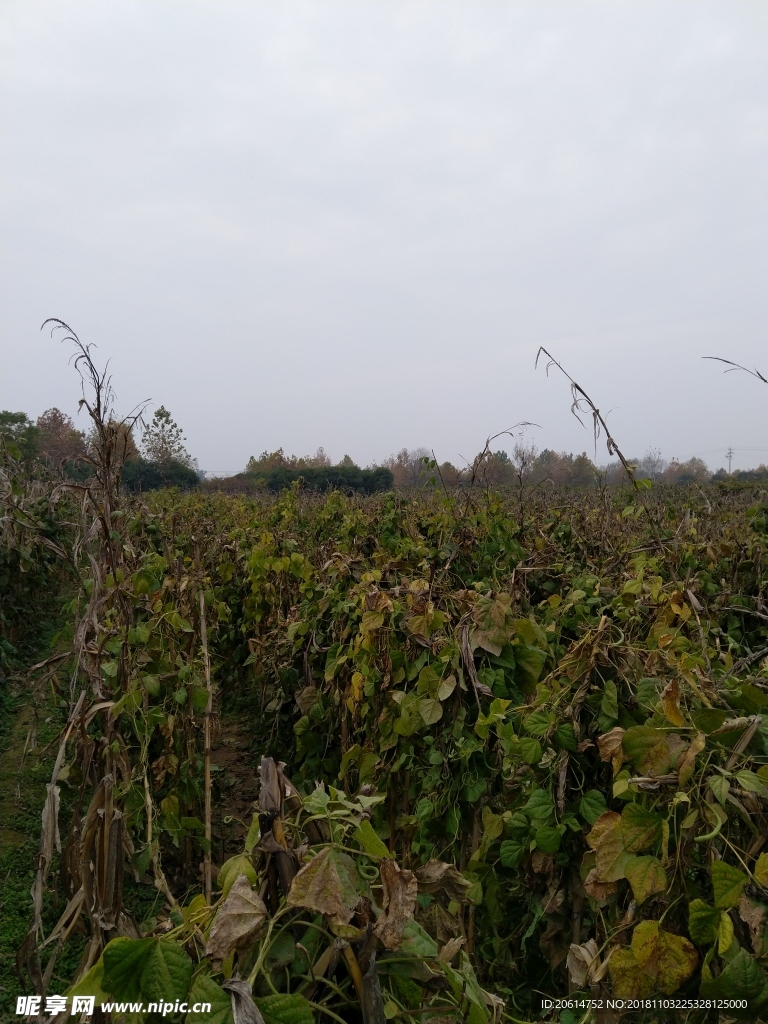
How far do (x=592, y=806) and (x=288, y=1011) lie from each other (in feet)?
3.98

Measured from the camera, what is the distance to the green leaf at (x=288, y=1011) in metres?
0.84

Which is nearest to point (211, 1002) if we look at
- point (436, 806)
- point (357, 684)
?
point (436, 806)

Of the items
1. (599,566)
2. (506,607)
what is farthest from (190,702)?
(599,566)

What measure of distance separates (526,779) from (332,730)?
6.42 feet

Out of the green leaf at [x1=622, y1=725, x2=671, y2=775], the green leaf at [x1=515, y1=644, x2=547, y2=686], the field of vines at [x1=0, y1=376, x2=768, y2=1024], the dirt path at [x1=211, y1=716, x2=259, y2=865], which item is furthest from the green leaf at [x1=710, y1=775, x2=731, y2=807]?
the dirt path at [x1=211, y1=716, x2=259, y2=865]

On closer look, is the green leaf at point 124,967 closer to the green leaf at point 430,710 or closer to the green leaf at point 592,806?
the green leaf at point 592,806

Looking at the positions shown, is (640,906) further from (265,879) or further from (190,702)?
(190,702)

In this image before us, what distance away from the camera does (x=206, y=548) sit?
6609 millimetres

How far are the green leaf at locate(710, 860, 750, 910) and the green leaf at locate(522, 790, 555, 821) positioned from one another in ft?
2.30

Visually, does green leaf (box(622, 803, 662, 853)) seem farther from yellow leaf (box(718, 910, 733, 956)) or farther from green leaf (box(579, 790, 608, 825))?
green leaf (box(579, 790, 608, 825))

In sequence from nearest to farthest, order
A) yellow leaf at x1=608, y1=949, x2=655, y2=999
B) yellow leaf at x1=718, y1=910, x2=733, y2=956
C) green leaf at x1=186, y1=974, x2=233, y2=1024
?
green leaf at x1=186, y1=974, x2=233, y2=1024 → yellow leaf at x1=718, y1=910, x2=733, y2=956 → yellow leaf at x1=608, y1=949, x2=655, y2=999

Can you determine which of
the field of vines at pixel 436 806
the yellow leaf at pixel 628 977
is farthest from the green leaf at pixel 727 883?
the yellow leaf at pixel 628 977

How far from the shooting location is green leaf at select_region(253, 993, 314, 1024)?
84cm

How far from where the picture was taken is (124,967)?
2.87ft
